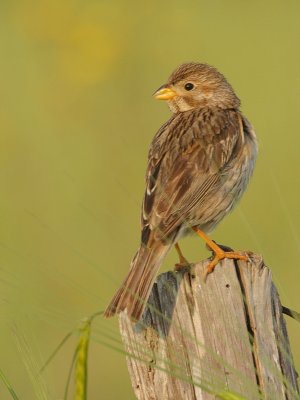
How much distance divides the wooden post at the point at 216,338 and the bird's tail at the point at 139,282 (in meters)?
0.07

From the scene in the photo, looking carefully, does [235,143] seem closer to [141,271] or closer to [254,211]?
[141,271]

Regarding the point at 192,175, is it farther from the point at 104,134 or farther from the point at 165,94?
the point at 104,134

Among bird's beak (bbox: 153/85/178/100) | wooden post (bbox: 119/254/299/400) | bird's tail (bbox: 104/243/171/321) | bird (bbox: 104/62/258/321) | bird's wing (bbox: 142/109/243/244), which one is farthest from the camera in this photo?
bird's beak (bbox: 153/85/178/100)

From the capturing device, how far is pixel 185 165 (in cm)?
589

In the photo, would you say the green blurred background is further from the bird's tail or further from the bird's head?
the bird's tail

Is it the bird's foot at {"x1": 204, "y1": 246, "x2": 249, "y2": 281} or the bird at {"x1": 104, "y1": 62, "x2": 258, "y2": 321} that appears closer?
the bird's foot at {"x1": 204, "y1": 246, "x2": 249, "y2": 281}

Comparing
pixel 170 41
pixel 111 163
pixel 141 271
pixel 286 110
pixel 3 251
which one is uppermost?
pixel 170 41

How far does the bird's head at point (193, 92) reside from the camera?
23.1 feet

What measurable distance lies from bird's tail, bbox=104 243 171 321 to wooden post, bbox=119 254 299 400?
7 centimetres

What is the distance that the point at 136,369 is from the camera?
13.9ft

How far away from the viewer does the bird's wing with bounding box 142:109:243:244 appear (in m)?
5.55

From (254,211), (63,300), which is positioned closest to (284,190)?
(254,211)

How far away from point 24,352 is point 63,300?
17.7 ft

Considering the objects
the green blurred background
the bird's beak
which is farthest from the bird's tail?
the bird's beak
